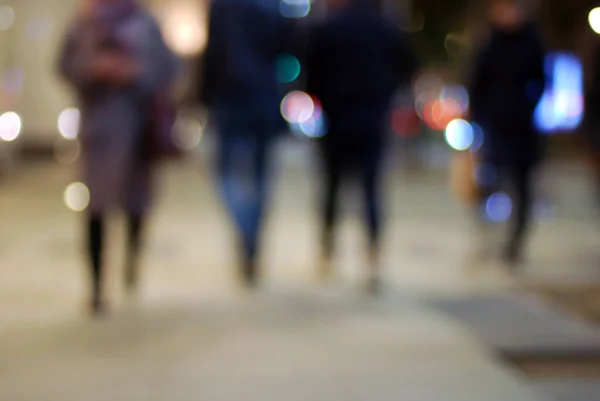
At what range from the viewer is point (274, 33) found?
17.7 feet

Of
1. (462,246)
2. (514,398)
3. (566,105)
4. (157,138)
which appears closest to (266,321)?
(157,138)

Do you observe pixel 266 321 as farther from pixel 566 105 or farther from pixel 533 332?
pixel 566 105

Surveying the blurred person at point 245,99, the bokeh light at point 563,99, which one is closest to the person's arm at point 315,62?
the blurred person at point 245,99

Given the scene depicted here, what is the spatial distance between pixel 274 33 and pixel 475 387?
2887mm

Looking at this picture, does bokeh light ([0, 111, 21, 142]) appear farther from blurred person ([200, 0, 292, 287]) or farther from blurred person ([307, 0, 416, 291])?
blurred person ([307, 0, 416, 291])

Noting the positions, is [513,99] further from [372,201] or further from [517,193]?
[372,201]

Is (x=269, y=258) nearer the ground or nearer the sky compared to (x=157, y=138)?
nearer the ground

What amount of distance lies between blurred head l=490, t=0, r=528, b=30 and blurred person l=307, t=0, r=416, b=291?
1198 millimetres

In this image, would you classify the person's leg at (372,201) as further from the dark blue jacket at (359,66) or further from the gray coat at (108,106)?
the gray coat at (108,106)

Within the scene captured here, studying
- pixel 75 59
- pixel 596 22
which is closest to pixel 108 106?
pixel 75 59

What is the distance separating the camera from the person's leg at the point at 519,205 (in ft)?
20.6

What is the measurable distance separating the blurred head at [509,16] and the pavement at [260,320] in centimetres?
185

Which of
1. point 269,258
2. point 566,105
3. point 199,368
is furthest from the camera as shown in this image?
point 566,105

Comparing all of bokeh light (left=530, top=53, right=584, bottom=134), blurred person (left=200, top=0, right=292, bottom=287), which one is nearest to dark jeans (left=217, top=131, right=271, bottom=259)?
blurred person (left=200, top=0, right=292, bottom=287)
